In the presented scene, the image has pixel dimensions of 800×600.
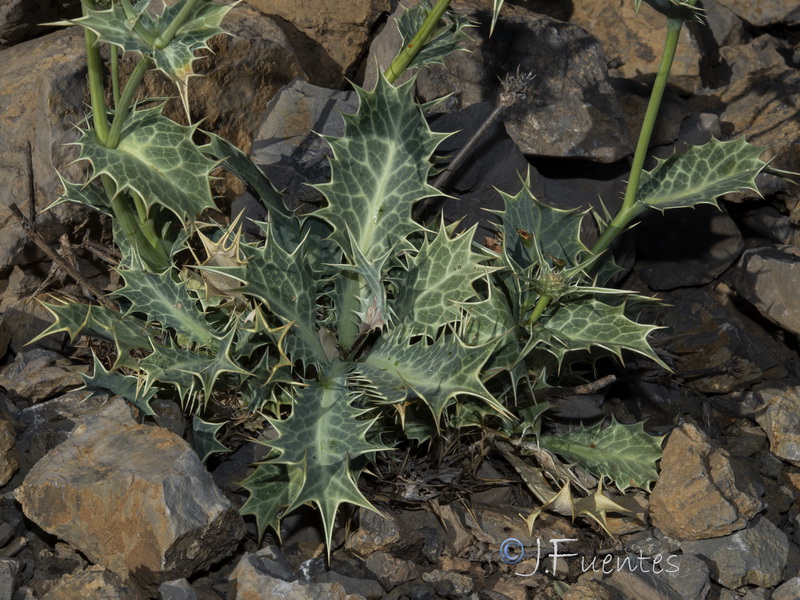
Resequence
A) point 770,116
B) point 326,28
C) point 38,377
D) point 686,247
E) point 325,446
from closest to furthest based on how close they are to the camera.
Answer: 1. point 325,446
2. point 38,377
3. point 686,247
4. point 770,116
5. point 326,28

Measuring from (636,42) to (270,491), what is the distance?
2.67 meters

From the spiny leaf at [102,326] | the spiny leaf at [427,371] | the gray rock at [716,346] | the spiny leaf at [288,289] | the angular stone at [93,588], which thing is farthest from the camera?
the gray rock at [716,346]

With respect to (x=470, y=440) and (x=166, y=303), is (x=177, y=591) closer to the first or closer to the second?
(x=166, y=303)

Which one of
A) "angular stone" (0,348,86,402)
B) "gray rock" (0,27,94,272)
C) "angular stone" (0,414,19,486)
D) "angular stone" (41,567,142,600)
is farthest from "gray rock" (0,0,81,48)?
"angular stone" (41,567,142,600)

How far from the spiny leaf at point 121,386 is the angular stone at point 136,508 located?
6.5 inches

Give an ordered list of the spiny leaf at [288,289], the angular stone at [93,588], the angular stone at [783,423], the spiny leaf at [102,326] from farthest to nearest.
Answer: the angular stone at [783,423] → the spiny leaf at [102,326] → the spiny leaf at [288,289] → the angular stone at [93,588]

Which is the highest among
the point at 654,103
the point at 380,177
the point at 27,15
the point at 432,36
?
the point at 27,15

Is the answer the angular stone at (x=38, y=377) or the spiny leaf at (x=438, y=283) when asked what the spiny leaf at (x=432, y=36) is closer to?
the spiny leaf at (x=438, y=283)

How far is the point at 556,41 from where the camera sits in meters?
3.34

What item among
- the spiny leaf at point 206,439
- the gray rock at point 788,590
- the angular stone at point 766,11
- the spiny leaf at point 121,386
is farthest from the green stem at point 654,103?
the angular stone at point 766,11

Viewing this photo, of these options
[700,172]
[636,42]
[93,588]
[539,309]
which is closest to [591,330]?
[539,309]

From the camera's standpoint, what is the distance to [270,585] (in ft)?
6.85

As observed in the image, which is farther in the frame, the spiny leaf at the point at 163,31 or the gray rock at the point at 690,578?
the gray rock at the point at 690,578

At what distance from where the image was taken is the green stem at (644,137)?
2447mm
